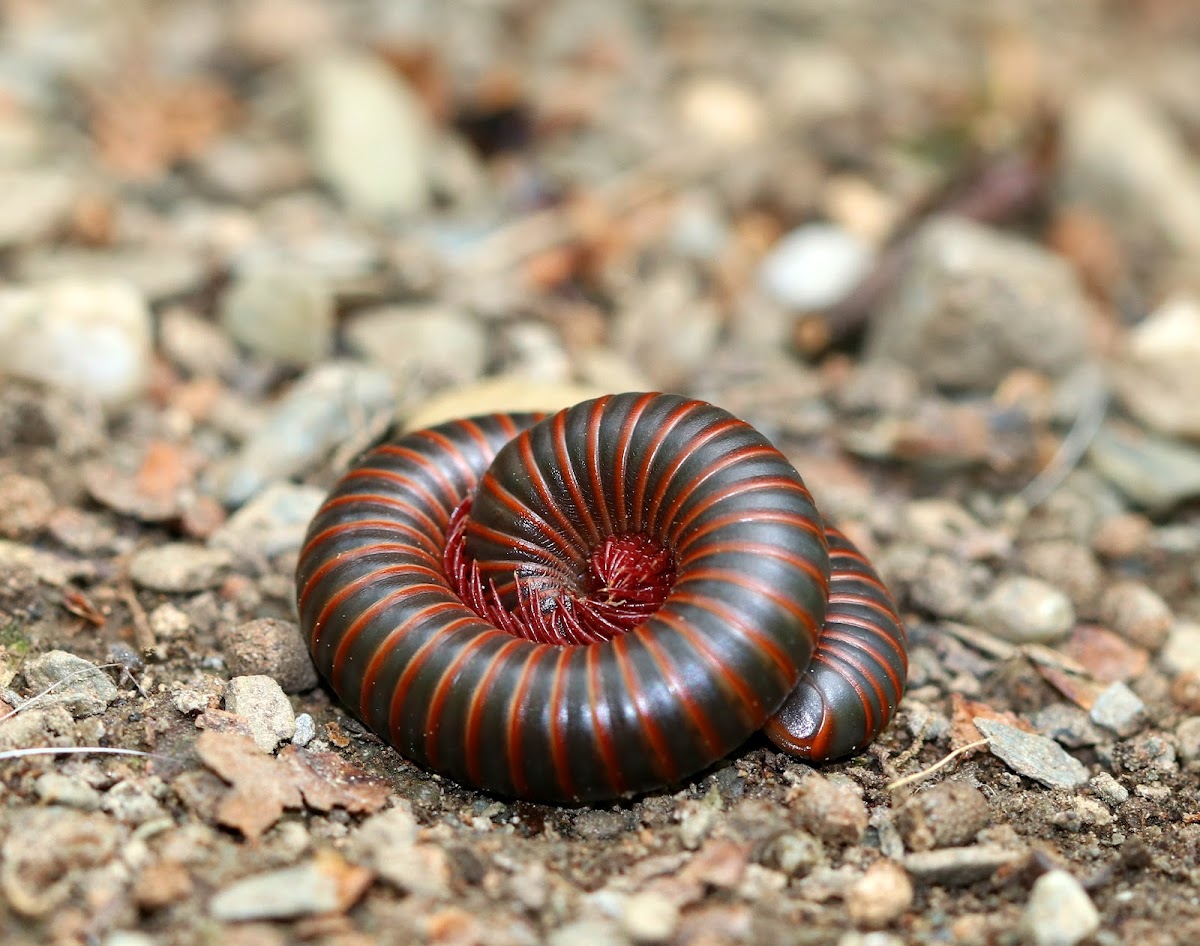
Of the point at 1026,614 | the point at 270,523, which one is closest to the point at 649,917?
the point at 1026,614

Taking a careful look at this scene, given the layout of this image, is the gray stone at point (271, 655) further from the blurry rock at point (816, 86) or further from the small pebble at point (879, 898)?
the blurry rock at point (816, 86)

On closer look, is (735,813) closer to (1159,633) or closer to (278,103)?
(1159,633)

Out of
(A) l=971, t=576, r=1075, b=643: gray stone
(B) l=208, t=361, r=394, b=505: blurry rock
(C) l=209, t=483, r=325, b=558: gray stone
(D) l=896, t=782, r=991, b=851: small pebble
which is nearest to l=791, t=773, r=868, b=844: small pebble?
(D) l=896, t=782, r=991, b=851: small pebble

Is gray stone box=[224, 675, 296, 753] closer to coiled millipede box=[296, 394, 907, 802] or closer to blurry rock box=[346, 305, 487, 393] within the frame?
coiled millipede box=[296, 394, 907, 802]

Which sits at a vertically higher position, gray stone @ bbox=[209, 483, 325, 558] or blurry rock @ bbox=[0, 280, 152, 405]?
blurry rock @ bbox=[0, 280, 152, 405]

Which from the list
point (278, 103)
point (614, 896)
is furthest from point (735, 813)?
point (278, 103)

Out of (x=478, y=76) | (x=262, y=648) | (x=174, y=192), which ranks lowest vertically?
(x=262, y=648)
